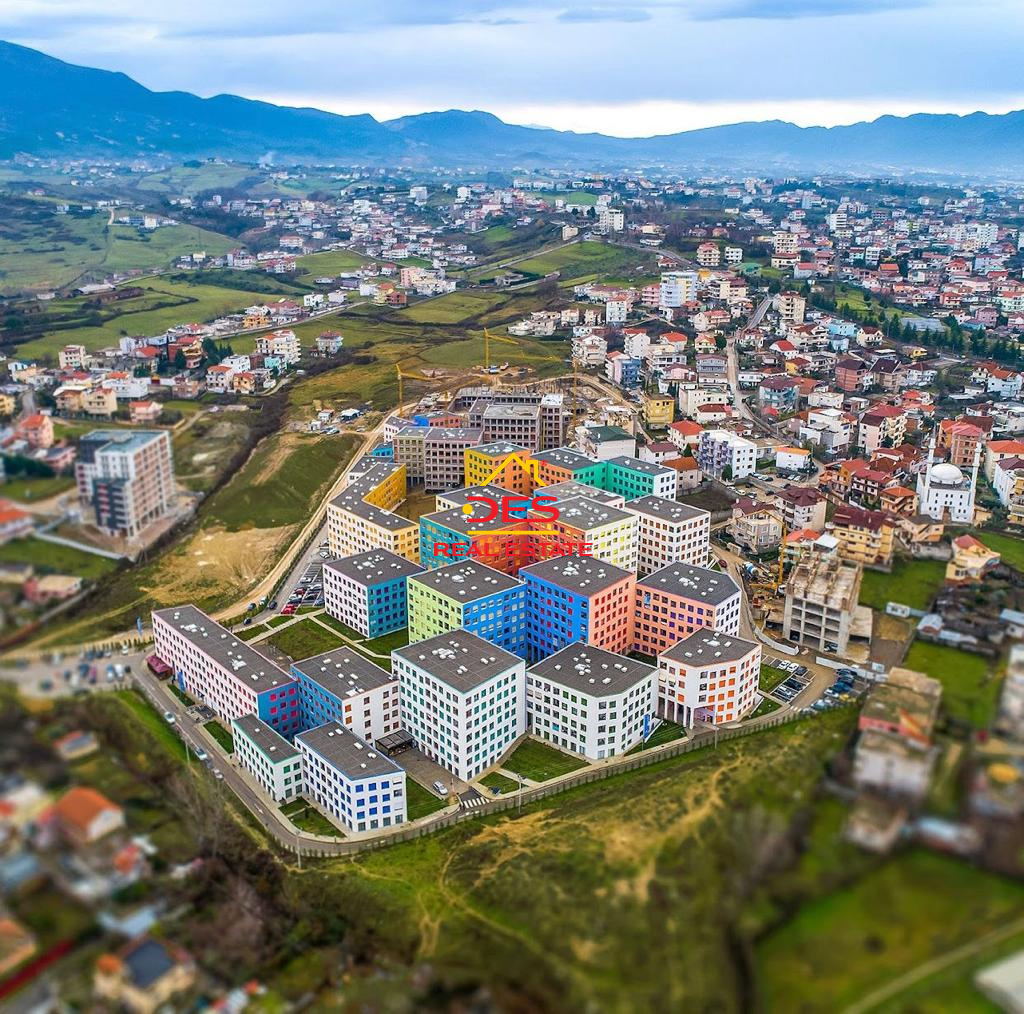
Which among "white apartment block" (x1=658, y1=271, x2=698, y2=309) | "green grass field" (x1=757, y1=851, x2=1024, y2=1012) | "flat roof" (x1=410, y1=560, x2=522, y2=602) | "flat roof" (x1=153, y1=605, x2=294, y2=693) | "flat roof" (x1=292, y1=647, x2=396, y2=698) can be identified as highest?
"green grass field" (x1=757, y1=851, x2=1024, y2=1012)

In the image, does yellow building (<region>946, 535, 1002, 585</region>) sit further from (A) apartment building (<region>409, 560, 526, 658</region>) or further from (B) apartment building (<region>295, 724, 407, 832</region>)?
(B) apartment building (<region>295, 724, 407, 832</region>)

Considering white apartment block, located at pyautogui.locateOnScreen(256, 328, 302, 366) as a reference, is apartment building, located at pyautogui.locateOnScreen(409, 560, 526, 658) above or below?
below

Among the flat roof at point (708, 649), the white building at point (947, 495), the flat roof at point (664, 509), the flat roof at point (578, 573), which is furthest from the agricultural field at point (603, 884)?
the white building at point (947, 495)

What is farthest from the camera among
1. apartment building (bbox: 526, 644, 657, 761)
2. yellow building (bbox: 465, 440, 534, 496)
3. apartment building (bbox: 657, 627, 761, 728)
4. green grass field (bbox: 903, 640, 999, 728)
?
yellow building (bbox: 465, 440, 534, 496)

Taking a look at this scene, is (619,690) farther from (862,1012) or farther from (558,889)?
(862,1012)

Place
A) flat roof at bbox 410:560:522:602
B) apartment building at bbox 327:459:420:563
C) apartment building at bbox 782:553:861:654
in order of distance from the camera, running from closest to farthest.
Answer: flat roof at bbox 410:560:522:602 < apartment building at bbox 782:553:861:654 < apartment building at bbox 327:459:420:563

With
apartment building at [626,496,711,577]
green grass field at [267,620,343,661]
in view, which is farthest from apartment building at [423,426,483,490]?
green grass field at [267,620,343,661]

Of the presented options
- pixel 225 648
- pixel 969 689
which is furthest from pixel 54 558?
pixel 969 689
